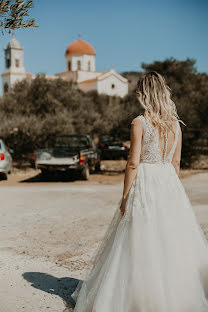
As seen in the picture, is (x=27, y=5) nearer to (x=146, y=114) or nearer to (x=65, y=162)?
(x=146, y=114)

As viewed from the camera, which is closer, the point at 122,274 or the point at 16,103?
the point at 122,274

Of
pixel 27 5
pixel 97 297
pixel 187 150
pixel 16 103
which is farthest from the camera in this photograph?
pixel 16 103

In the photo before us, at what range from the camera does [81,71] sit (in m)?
75.4

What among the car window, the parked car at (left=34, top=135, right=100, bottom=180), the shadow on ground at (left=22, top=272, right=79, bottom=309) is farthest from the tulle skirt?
the car window

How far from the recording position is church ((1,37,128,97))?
72.9 meters

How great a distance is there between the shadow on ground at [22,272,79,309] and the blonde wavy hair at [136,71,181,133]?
1.98 metres

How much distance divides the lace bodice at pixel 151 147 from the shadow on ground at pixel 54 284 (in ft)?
5.39

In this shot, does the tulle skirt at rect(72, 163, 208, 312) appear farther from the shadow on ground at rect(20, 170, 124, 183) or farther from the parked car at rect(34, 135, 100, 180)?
the shadow on ground at rect(20, 170, 124, 183)

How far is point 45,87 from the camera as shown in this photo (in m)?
26.6

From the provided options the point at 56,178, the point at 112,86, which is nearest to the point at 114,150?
the point at 56,178

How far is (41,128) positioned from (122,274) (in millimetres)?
19448

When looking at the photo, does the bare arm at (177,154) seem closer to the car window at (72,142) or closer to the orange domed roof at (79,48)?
the car window at (72,142)

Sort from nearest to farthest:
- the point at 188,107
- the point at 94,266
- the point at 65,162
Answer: the point at 94,266, the point at 65,162, the point at 188,107

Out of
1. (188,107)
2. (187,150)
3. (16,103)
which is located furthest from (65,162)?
(16,103)
